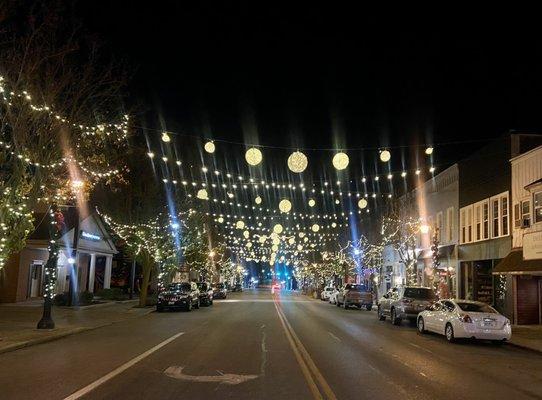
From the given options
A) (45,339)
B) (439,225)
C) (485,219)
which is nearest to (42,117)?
(45,339)

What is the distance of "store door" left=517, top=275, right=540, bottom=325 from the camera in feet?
89.2

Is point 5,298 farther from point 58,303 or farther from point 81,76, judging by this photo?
point 81,76

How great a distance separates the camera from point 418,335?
22.6 m

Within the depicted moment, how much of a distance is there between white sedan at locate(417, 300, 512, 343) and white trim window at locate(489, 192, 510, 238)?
30.8 ft

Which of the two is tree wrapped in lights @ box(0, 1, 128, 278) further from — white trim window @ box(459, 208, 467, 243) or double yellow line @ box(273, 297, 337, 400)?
white trim window @ box(459, 208, 467, 243)

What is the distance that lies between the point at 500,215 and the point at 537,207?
15.0 ft

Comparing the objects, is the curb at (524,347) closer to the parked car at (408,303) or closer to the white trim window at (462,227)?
the parked car at (408,303)

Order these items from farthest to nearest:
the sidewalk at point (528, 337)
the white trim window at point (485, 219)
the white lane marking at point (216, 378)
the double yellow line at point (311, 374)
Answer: the white trim window at point (485, 219) < the sidewalk at point (528, 337) < the white lane marking at point (216, 378) < the double yellow line at point (311, 374)

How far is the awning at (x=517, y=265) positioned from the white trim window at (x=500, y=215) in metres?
2.37

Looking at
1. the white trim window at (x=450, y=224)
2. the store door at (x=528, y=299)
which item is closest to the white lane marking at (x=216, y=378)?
the store door at (x=528, y=299)

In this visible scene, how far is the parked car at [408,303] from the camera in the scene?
1077 inches

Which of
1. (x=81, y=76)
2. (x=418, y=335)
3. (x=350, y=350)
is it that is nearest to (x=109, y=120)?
(x=81, y=76)

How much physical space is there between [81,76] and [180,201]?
2155 cm

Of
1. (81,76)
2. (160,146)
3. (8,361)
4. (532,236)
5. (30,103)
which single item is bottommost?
(8,361)
